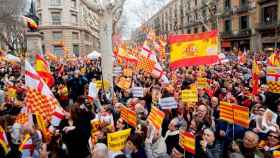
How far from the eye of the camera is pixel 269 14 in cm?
3966

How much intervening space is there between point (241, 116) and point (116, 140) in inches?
87.8

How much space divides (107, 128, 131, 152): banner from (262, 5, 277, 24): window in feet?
120

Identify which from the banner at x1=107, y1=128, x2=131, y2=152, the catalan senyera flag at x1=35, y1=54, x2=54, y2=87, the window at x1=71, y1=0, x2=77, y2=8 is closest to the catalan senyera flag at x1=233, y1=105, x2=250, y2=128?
the banner at x1=107, y1=128, x2=131, y2=152

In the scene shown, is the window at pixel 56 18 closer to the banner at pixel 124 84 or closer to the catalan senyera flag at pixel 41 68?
the banner at pixel 124 84

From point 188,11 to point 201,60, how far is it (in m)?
58.8

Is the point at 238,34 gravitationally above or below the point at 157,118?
above

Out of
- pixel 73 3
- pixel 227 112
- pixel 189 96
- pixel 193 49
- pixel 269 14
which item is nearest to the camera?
pixel 227 112

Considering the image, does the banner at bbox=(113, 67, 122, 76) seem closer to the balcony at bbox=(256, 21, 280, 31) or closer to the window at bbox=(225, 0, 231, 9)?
the balcony at bbox=(256, 21, 280, 31)

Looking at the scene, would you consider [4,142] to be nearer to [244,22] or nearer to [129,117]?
[129,117]

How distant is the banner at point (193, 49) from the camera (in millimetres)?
9852

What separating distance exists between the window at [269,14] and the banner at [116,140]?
1439 inches

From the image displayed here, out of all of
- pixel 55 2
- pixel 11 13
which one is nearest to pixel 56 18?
pixel 55 2

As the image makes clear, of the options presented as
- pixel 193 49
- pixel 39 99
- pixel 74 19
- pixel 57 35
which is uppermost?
pixel 74 19

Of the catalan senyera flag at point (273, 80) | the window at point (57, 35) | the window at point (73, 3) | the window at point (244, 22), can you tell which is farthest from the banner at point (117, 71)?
the window at point (73, 3)
